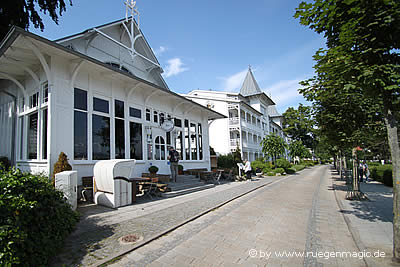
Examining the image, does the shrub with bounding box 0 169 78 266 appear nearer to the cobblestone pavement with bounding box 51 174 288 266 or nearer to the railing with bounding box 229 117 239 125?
the cobblestone pavement with bounding box 51 174 288 266

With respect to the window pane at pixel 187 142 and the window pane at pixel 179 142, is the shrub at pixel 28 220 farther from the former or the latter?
the window pane at pixel 187 142

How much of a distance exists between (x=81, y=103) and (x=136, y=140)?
348cm

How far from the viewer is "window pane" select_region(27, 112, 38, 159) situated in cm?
948

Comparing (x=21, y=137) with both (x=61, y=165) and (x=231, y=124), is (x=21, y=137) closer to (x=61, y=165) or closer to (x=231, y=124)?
(x=61, y=165)

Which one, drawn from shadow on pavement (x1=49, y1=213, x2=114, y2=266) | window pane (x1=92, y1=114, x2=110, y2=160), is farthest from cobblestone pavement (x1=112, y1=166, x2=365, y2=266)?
window pane (x1=92, y1=114, x2=110, y2=160)

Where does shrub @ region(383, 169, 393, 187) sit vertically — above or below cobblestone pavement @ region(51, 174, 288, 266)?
below

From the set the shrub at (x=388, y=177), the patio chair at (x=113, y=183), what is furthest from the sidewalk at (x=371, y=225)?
the shrub at (x=388, y=177)

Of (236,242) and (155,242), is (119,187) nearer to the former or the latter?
(155,242)

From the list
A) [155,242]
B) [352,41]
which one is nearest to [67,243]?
[155,242]

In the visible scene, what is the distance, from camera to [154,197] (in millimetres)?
9641

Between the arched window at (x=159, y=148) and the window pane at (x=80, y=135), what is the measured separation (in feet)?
15.0

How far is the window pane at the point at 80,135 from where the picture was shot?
9156 mm

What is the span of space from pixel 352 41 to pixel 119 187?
7.73 meters

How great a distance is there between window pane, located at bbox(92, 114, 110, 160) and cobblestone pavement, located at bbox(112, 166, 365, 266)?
599 cm
